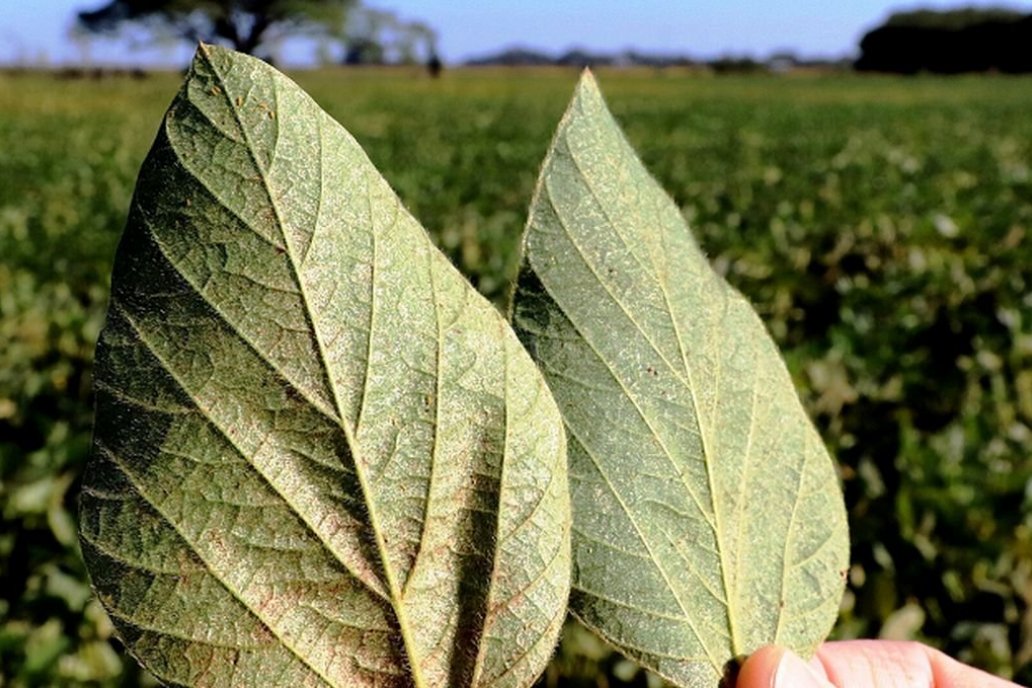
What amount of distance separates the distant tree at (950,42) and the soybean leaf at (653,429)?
70859 mm

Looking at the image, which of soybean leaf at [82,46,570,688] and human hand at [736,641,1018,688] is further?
human hand at [736,641,1018,688]

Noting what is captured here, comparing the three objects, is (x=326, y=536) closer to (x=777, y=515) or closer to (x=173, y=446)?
(x=173, y=446)

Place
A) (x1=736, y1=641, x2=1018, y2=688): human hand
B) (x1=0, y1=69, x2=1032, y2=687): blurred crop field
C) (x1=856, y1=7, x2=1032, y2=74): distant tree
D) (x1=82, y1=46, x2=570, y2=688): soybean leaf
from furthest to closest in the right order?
1. (x1=856, y1=7, x2=1032, y2=74): distant tree
2. (x1=0, y1=69, x2=1032, y2=687): blurred crop field
3. (x1=736, y1=641, x2=1018, y2=688): human hand
4. (x1=82, y1=46, x2=570, y2=688): soybean leaf

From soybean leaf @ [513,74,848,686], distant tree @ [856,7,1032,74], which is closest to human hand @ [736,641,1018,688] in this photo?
soybean leaf @ [513,74,848,686]

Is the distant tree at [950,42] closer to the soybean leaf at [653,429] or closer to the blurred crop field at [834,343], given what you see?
the blurred crop field at [834,343]

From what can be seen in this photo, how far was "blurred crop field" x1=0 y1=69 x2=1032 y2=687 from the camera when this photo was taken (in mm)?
2359

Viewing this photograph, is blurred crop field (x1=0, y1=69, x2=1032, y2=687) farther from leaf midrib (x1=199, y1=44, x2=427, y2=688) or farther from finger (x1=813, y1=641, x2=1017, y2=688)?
leaf midrib (x1=199, y1=44, x2=427, y2=688)

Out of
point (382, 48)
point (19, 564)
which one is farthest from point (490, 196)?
point (19, 564)

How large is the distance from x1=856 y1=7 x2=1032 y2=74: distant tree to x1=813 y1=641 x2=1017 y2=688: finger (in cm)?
7008

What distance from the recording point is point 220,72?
1.72 ft

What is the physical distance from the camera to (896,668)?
59.4 inches

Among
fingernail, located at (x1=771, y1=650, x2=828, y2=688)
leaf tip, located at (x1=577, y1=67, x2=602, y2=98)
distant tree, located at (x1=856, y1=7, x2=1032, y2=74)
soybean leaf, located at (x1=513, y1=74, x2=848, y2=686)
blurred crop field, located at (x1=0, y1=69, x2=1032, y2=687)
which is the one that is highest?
distant tree, located at (x1=856, y1=7, x2=1032, y2=74)

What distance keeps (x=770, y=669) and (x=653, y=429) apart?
194 mm

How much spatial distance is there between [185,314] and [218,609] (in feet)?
0.52
